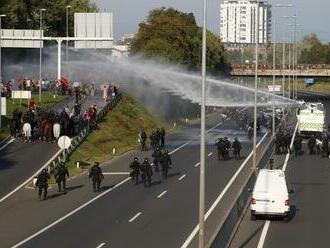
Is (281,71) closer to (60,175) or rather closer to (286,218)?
(60,175)

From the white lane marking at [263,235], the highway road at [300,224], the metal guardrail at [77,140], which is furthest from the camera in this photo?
the metal guardrail at [77,140]

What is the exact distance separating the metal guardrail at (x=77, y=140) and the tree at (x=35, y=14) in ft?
82.3

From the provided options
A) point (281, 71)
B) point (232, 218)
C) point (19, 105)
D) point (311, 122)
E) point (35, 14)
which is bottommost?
point (232, 218)

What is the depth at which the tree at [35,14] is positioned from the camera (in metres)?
95.6

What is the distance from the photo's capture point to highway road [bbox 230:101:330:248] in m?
27.0

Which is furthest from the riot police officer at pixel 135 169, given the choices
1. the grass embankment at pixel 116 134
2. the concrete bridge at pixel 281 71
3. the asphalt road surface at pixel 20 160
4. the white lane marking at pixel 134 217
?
the concrete bridge at pixel 281 71

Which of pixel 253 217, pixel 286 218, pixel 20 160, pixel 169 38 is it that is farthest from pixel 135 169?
pixel 169 38

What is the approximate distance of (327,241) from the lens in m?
27.1

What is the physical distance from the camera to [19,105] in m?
62.8

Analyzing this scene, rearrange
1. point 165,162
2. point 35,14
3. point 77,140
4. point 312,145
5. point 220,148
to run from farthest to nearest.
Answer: point 35,14, point 312,145, point 77,140, point 220,148, point 165,162

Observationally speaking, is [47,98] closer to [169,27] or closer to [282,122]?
[282,122]

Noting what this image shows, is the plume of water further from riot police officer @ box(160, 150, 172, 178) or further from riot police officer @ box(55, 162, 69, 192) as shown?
riot police officer @ box(55, 162, 69, 192)

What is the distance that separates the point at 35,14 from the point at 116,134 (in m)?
47.3

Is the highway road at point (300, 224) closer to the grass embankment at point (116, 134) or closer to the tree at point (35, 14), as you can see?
the grass embankment at point (116, 134)
